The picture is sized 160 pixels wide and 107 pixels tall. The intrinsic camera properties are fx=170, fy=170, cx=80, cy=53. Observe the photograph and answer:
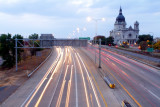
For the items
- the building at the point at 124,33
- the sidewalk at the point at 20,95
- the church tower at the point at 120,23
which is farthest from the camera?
the church tower at the point at 120,23

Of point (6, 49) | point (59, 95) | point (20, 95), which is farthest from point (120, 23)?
point (20, 95)

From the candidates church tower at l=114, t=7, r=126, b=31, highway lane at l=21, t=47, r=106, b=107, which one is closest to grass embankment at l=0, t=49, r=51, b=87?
highway lane at l=21, t=47, r=106, b=107

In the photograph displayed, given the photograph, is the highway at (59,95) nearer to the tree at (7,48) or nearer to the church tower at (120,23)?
the tree at (7,48)

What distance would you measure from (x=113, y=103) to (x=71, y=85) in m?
8.12

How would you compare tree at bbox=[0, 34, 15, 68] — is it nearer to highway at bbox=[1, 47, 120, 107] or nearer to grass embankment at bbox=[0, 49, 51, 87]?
grass embankment at bbox=[0, 49, 51, 87]

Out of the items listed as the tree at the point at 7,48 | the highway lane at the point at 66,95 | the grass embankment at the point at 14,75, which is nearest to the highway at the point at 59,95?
the highway lane at the point at 66,95

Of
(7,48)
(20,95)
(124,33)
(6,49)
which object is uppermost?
(124,33)

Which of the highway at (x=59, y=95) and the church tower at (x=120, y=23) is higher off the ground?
the church tower at (x=120, y=23)

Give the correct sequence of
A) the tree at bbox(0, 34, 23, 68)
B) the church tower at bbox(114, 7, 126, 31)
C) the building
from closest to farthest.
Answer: the tree at bbox(0, 34, 23, 68), the building, the church tower at bbox(114, 7, 126, 31)

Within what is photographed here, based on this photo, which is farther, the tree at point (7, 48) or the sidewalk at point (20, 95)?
the tree at point (7, 48)

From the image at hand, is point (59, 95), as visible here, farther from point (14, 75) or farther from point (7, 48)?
point (7, 48)

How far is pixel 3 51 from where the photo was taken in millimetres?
39344

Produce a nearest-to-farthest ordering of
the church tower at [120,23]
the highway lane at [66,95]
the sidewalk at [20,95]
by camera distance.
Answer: the highway lane at [66,95], the sidewalk at [20,95], the church tower at [120,23]

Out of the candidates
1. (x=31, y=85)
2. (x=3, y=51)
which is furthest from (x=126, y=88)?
(x=3, y=51)
